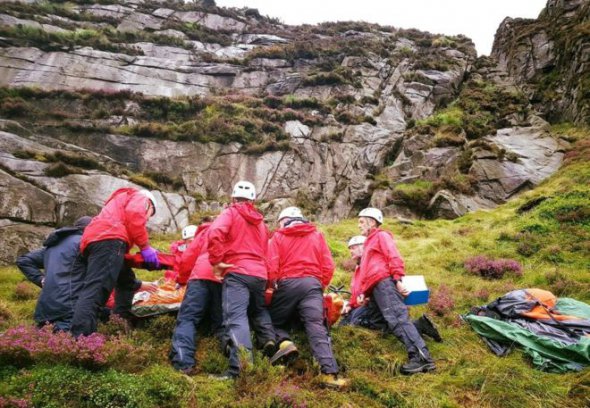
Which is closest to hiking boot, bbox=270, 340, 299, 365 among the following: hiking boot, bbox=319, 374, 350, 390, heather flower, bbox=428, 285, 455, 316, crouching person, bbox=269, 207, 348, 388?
crouching person, bbox=269, 207, 348, 388

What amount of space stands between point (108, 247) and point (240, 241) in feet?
6.21

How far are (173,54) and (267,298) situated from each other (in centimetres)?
3507

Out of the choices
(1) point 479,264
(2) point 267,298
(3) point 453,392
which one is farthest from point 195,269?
(1) point 479,264

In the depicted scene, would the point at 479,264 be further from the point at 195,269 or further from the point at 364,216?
the point at 195,269

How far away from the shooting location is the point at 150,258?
19.2ft

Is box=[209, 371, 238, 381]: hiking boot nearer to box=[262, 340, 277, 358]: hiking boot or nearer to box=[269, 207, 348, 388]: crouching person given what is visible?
box=[262, 340, 277, 358]: hiking boot

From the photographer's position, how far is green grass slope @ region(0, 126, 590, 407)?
3588 mm

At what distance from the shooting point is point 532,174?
19359 mm

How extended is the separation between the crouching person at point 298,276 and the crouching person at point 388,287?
0.83 m

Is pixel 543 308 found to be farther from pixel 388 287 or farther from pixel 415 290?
pixel 388 287

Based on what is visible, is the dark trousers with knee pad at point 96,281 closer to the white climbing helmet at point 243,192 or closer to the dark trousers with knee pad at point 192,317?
the dark trousers with knee pad at point 192,317

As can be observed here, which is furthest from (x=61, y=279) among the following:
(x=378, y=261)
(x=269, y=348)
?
(x=378, y=261)

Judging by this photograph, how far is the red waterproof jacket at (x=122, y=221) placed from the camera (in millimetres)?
5223

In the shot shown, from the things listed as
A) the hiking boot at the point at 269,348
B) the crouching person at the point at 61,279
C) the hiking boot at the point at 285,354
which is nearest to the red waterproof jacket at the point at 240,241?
the hiking boot at the point at 269,348
